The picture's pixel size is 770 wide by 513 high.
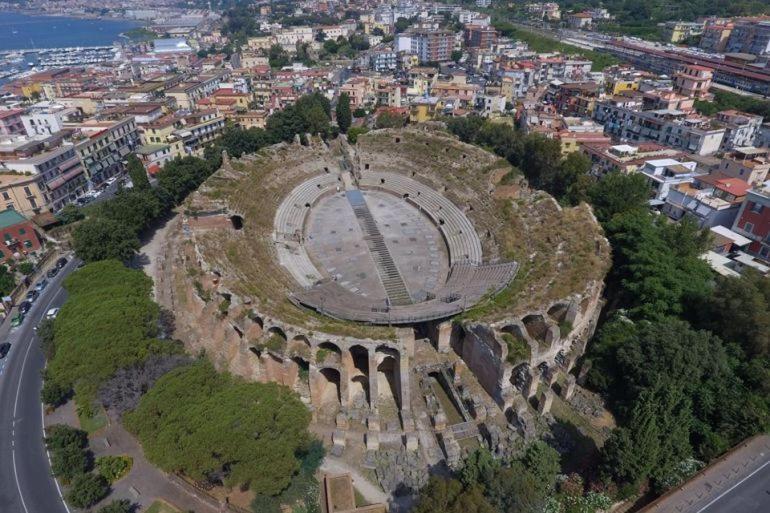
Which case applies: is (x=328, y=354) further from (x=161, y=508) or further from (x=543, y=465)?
(x=543, y=465)

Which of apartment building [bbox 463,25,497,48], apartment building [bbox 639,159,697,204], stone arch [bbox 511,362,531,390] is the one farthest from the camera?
apartment building [bbox 463,25,497,48]

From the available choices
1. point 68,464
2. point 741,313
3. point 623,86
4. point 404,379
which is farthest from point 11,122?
point 623,86

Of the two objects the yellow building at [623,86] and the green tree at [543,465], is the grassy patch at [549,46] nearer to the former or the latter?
the yellow building at [623,86]

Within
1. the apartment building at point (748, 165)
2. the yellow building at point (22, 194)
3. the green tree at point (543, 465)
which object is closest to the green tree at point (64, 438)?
the green tree at point (543, 465)

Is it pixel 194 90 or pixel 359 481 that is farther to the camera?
pixel 194 90

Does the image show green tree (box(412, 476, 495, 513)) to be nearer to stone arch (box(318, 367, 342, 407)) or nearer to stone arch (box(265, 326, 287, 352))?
stone arch (box(318, 367, 342, 407))

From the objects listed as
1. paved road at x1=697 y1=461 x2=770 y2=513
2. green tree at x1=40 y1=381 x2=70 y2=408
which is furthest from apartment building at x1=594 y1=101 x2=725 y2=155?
green tree at x1=40 y1=381 x2=70 y2=408
